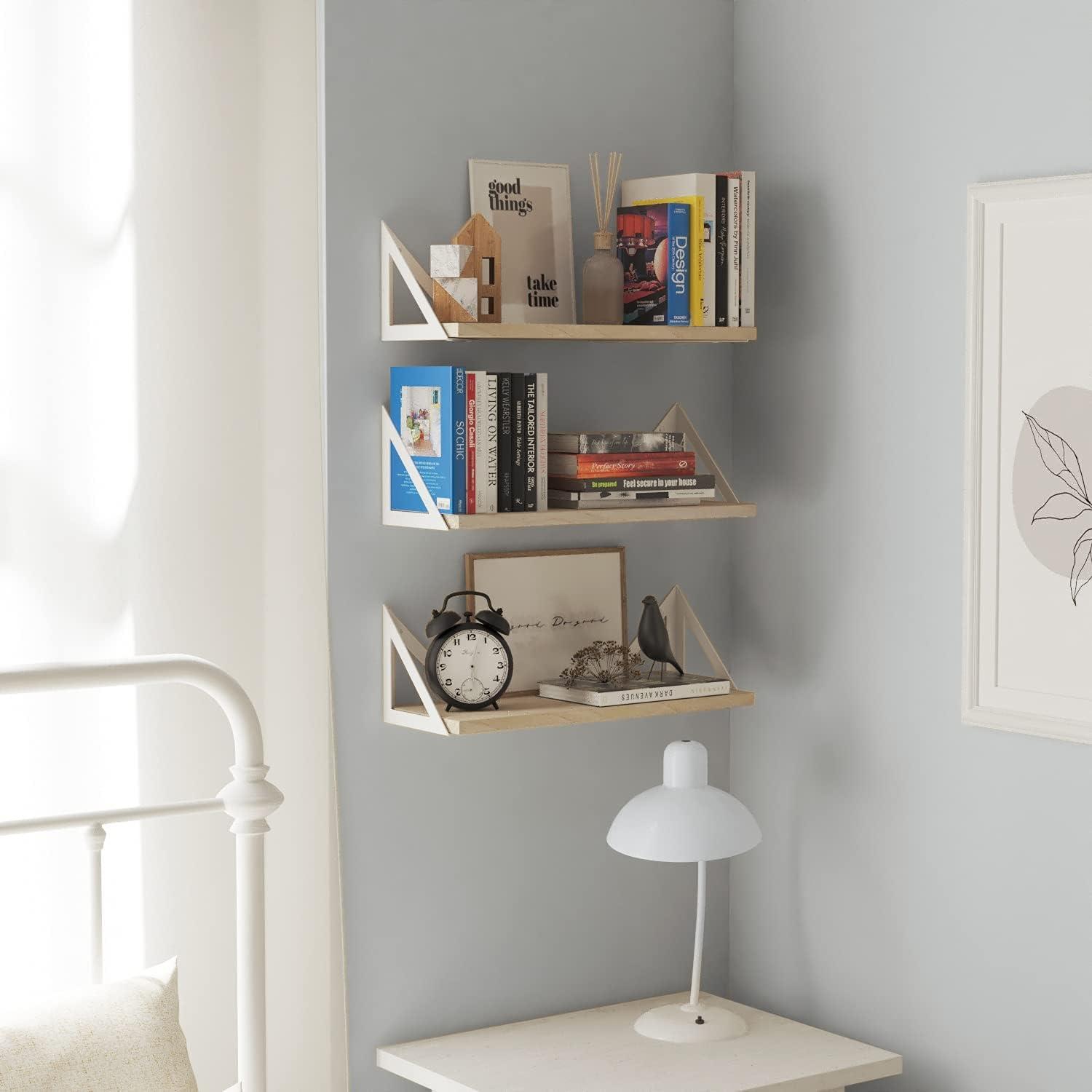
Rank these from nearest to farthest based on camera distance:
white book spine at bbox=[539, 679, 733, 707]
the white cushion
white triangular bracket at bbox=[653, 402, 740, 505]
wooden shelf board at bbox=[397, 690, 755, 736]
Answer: the white cushion < wooden shelf board at bbox=[397, 690, 755, 736] < white book spine at bbox=[539, 679, 733, 707] < white triangular bracket at bbox=[653, 402, 740, 505]

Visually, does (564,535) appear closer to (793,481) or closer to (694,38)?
(793,481)

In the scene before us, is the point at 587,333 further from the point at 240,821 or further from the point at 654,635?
the point at 240,821

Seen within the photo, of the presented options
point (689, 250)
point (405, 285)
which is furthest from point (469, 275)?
point (689, 250)

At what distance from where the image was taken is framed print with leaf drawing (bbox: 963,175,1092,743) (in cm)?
209

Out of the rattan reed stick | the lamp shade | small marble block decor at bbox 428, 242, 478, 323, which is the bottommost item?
the lamp shade

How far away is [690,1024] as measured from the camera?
2355 millimetres

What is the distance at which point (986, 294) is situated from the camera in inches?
86.6

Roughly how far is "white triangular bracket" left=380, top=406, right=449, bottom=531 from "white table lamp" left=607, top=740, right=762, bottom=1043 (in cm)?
52

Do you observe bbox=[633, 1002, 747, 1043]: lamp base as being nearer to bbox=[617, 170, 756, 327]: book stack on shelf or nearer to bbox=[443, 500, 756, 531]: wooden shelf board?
bbox=[443, 500, 756, 531]: wooden shelf board

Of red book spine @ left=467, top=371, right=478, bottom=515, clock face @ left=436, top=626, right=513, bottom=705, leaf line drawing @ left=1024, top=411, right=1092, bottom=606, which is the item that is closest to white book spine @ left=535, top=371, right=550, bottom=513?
red book spine @ left=467, top=371, right=478, bottom=515

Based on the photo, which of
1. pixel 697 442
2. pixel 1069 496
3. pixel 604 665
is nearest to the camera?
pixel 1069 496

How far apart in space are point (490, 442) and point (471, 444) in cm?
3

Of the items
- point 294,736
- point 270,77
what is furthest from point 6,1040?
point 270,77

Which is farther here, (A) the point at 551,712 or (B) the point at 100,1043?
(A) the point at 551,712
